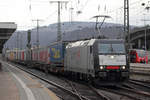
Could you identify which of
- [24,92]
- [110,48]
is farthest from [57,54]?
[24,92]

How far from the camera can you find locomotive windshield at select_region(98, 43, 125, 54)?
15.4 metres

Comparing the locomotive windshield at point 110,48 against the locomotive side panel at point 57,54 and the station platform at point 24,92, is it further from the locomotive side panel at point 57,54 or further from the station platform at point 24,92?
the locomotive side panel at point 57,54

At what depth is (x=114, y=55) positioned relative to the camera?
50.1 ft

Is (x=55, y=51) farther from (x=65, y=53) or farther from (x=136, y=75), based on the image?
(x=136, y=75)

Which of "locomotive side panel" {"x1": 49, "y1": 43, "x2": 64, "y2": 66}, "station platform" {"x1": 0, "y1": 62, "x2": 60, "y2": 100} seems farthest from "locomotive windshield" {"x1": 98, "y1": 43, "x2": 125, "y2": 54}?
"locomotive side panel" {"x1": 49, "y1": 43, "x2": 64, "y2": 66}

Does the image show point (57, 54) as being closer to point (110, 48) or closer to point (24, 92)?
point (110, 48)

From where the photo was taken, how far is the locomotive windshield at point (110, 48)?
1538 centimetres

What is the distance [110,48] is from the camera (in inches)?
612

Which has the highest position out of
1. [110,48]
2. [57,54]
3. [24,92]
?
[110,48]

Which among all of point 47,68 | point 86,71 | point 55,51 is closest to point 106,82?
point 86,71

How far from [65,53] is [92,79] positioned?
7437 mm

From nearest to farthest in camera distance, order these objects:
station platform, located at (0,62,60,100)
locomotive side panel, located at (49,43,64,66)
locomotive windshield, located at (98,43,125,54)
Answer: station platform, located at (0,62,60,100)
locomotive windshield, located at (98,43,125,54)
locomotive side panel, located at (49,43,64,66)

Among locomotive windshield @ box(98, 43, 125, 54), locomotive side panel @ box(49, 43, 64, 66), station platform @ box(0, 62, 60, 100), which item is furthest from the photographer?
locomotive side panel @ box(49, 43, 64, 66)

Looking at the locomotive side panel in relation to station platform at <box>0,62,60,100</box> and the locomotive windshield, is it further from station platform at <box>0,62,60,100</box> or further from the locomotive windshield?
the locomotive windshield
